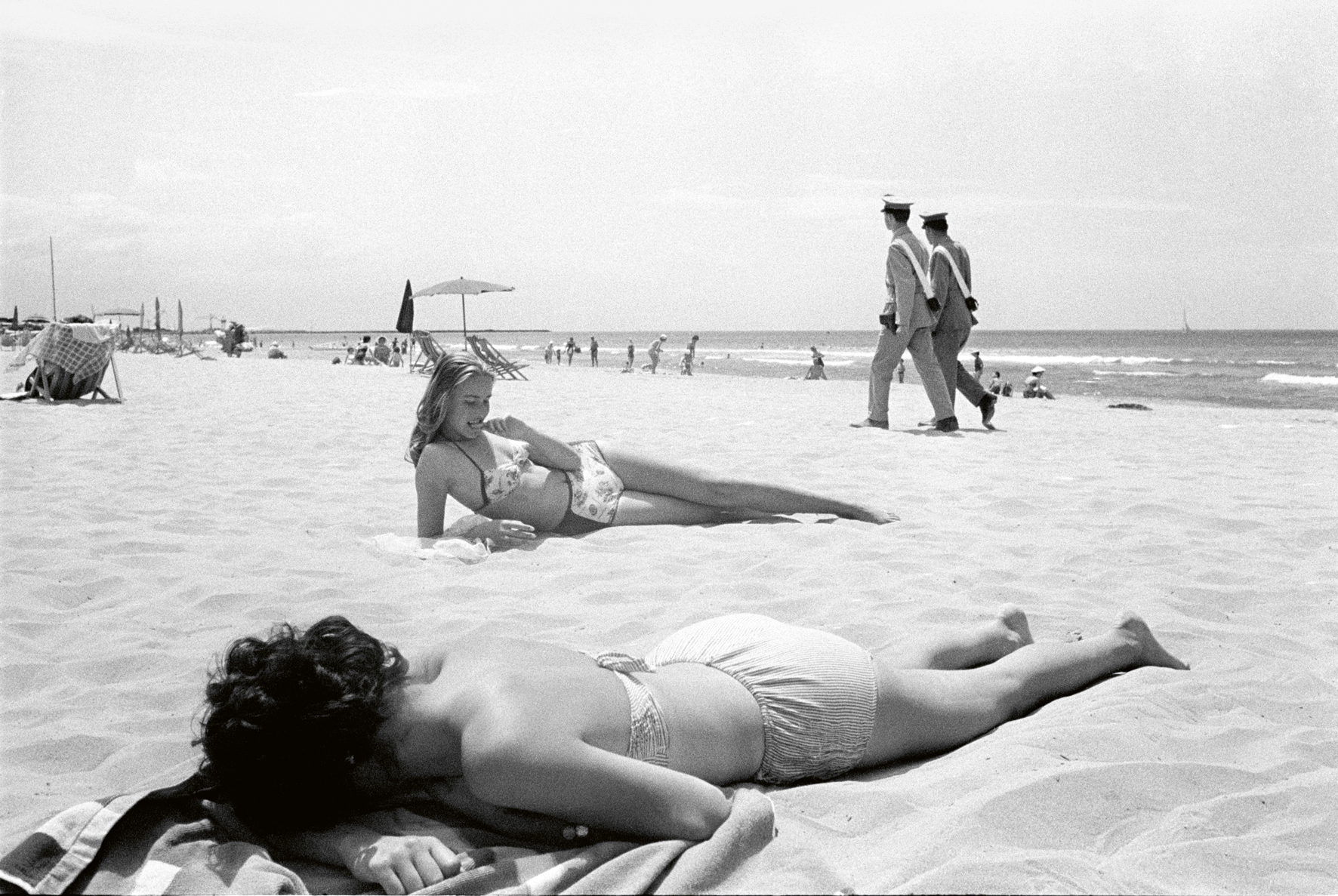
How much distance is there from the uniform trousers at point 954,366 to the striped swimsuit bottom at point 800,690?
6503 mm

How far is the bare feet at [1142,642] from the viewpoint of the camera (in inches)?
114

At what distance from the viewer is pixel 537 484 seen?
4.62 meters

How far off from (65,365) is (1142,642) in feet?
34.2

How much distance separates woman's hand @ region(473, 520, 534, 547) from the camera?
4359mm

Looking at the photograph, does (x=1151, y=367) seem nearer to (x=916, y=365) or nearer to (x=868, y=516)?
(x=916, y=365)

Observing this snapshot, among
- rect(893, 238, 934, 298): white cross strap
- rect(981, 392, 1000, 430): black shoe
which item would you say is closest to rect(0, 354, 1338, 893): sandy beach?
rect(981, 392, 1000, 430): black shoe

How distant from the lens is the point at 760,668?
2287 mm

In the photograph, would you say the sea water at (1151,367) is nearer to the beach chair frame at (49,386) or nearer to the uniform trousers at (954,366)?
the beach chair frame at (49,386)

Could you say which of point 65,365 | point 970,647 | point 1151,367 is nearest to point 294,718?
point 970,647

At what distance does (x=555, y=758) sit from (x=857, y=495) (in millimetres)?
3766

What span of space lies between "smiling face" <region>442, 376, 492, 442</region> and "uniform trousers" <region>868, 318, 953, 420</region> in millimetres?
4554

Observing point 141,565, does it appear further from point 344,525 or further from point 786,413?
point 786,413

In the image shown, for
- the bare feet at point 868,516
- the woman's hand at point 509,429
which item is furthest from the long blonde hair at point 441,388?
the bare feet at point 868,516

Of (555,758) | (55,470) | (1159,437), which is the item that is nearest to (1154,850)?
(555,758)
